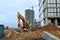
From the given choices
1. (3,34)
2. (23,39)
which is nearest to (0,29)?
(3,34)

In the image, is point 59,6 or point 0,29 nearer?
point 0,29

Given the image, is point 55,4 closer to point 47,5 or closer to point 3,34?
point 47,5

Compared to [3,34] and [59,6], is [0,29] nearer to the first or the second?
[3,34]

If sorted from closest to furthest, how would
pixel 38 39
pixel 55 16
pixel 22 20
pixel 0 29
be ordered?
pixel 38 39, pixel 0 29, pixel 22 20, pixel 55 16

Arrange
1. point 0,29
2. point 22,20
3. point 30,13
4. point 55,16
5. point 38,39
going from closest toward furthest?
1. point 38,39
2. point 0,29
3. point 22,20
4. point 55,16
5. point 30,13

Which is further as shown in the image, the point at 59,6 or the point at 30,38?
the point at 59,6

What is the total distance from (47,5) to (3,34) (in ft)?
121

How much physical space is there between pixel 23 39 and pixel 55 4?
4035 cm

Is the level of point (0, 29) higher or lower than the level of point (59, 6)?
lower

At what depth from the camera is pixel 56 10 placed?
184 ft

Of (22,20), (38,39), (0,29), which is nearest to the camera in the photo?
(38,39)

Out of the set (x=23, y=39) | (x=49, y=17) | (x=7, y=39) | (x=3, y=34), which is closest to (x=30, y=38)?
(x=23, y=39)

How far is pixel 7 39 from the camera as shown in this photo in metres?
18.5

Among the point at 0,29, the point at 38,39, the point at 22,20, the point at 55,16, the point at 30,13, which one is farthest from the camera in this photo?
the point at 30,13
